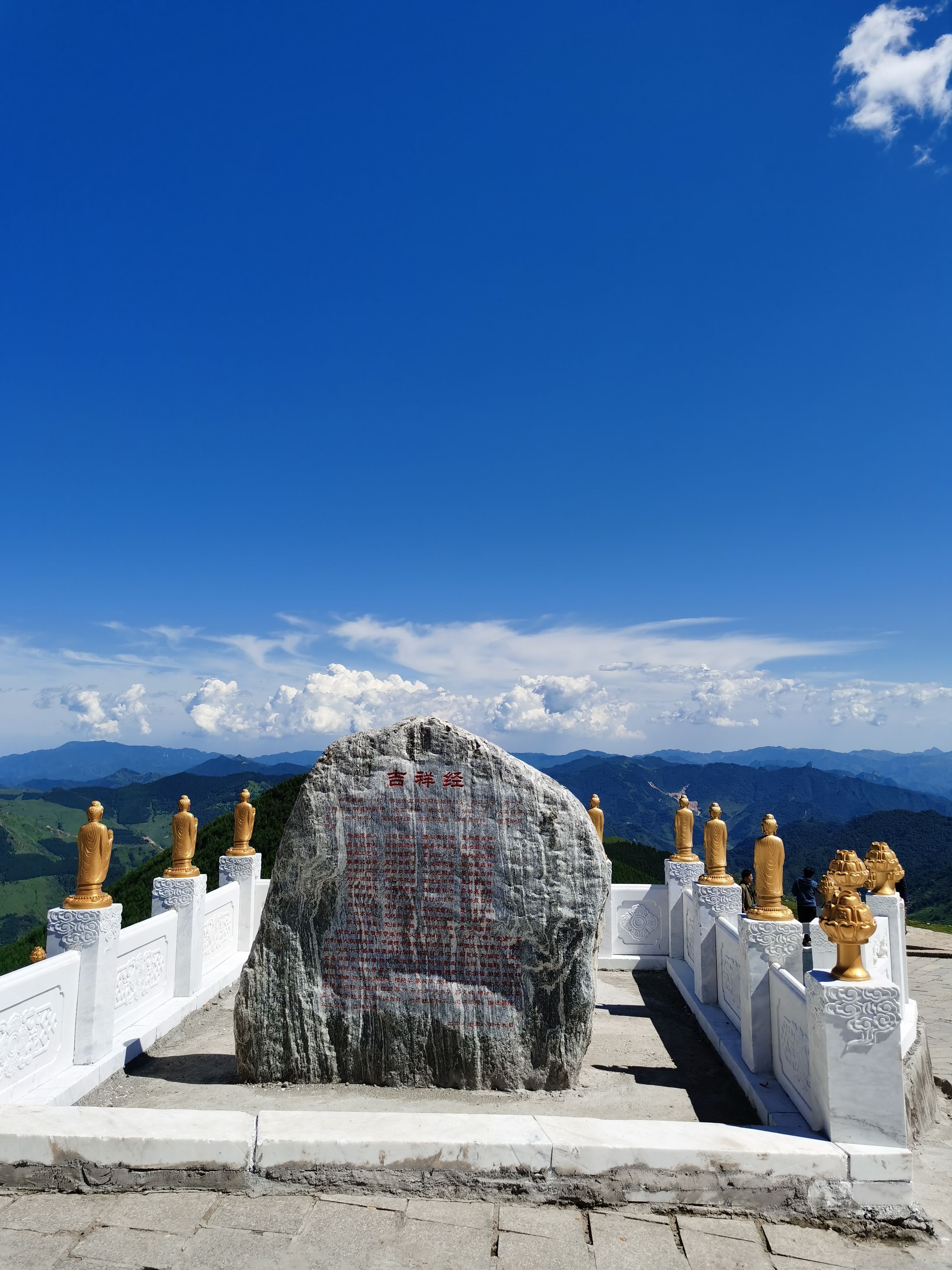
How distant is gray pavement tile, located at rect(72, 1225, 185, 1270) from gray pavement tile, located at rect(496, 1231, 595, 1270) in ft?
4.89

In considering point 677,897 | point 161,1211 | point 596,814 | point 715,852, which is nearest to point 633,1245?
point 161,1211

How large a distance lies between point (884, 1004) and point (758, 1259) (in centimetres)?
150

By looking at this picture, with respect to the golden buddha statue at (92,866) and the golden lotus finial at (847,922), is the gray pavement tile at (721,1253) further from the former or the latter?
the golden buddha statue at (92,866)

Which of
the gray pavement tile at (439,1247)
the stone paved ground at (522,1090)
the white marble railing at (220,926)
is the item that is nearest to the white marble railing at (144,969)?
the stone paved ground at (522,1090)

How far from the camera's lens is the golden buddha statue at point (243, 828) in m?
9.48

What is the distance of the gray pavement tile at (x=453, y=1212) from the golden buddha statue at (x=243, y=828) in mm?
6292

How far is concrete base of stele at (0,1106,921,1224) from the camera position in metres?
3.70

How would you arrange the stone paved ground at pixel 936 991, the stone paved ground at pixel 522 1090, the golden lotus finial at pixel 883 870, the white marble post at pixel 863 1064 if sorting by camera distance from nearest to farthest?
the white marble post at pixel 863 1064 < the stone paved ground at pixel 522 1090 < the golden lotus finial at pixel 883 870 < the stone paved ground at pixel 936 991

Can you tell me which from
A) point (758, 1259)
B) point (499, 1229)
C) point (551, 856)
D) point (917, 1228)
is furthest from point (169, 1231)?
point (917, 1228)

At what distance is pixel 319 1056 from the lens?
5.38 m

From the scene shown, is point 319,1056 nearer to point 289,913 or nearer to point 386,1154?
point 289,913

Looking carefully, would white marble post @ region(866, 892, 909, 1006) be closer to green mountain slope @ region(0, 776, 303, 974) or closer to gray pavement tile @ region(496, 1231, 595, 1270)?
gray pavement tile @ region(496, 1231, 595, 1270)

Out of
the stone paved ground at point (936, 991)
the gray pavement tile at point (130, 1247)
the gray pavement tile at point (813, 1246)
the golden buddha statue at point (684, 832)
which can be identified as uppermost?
the golden buddha statue at point (684, 832)

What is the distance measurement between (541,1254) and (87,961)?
4.25 metres
